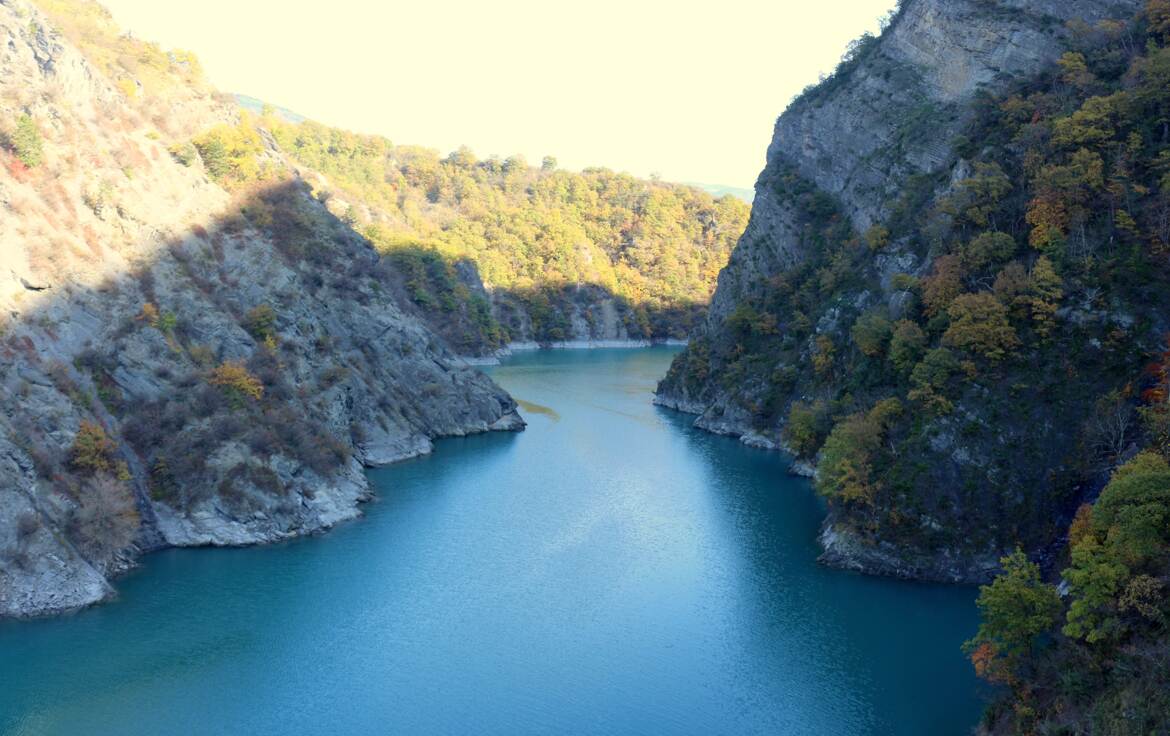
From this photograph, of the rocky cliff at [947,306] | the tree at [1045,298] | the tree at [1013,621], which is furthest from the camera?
the tree at [1045,298]

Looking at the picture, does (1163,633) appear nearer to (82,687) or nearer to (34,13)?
(82,687)

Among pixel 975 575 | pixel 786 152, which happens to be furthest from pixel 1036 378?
pixel 786 152

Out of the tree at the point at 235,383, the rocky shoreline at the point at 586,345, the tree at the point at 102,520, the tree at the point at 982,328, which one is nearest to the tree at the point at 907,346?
the tree at the point at 982,328

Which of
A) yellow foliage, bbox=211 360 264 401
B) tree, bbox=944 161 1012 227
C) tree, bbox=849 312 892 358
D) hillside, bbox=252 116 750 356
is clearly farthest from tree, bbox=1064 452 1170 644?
hillside, bbox=252 116 750 356

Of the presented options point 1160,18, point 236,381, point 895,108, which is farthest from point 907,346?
point 236,381

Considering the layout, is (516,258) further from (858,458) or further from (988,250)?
(858,458)

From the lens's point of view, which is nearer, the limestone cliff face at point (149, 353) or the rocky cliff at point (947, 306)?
the limestone cliff face at point (149, 353)

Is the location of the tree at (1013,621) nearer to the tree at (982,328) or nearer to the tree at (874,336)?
the tree at (982,328)
